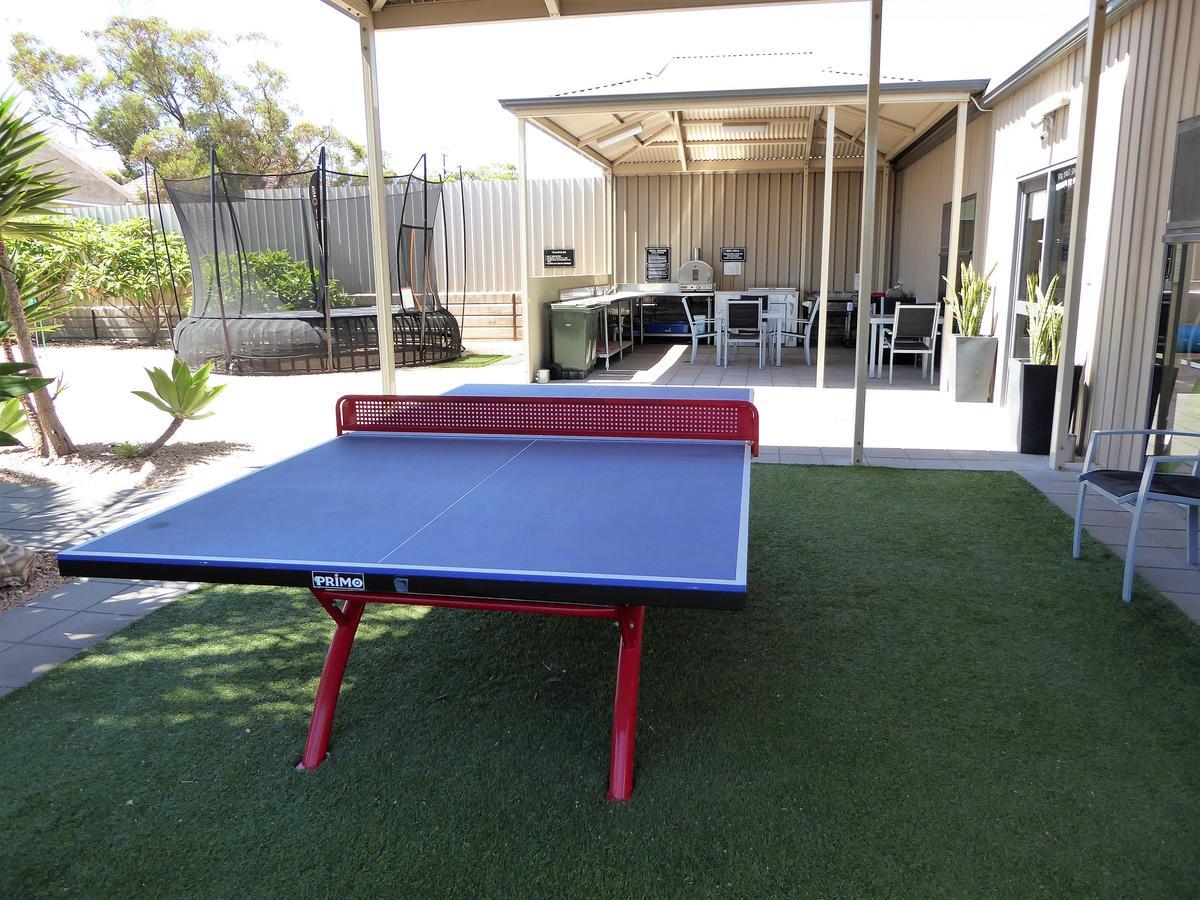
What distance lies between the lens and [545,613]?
7.65 ft

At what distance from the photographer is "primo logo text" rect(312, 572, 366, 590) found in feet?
6.60

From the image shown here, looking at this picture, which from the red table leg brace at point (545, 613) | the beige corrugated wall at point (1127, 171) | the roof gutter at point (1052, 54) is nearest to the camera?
the red table leg brace at point (545, 613)

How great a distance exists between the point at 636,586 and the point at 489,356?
12.0m

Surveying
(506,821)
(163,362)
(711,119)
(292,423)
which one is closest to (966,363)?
(711,119)

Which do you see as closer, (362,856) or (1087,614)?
(362,856)

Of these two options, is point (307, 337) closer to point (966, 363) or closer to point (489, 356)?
point (489, 356)

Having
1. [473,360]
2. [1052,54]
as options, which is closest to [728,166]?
[473,360]

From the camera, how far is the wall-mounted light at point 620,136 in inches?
495

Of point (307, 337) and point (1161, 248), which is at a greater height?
point (1161, 248)

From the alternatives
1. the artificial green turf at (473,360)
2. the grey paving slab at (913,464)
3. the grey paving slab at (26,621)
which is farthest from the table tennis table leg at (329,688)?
the artificial green turf at (473,360)

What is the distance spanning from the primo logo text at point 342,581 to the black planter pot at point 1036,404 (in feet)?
19.7

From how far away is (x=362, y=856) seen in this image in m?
2.16

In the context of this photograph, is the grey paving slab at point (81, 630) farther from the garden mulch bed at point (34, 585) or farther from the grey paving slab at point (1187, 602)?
the grey paving slab at point (1187, 602)

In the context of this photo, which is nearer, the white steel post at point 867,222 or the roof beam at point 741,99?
the white steel post at point 867,222
